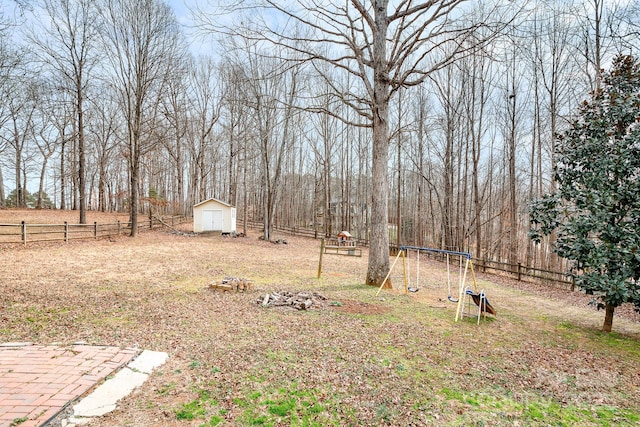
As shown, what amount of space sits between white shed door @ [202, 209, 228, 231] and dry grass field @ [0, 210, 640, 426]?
12.6 metres

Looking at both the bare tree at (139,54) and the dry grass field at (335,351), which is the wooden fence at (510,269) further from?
the bare tree at (139,54)

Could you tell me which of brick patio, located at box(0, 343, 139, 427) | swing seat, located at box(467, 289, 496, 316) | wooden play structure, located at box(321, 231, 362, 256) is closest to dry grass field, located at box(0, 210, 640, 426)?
swing seat, located at box(467, 289, 496, 316)

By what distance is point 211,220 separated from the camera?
69.5ft

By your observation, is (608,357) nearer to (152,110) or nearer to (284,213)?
(152,110)

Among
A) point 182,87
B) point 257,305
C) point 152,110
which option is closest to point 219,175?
point 182,87

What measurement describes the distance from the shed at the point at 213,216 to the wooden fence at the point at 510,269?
22.5 feet

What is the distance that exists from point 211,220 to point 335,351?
61.0 ft

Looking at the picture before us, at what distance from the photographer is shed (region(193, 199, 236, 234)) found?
21.2 metres

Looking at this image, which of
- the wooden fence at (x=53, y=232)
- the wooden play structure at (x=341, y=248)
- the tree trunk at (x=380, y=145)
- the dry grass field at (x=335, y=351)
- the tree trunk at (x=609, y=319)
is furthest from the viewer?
the wooden fence at (x=53, y=232)

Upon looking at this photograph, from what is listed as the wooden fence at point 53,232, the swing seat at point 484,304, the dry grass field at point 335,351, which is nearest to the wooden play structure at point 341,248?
the dry grass field at point 335,351

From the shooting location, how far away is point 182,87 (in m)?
24.3

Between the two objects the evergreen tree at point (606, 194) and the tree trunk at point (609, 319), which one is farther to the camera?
the tree trunk at point (609, 319)

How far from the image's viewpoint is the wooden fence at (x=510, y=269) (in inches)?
477

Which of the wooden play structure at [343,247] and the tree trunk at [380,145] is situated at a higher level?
the tree trunk at [380,145]
